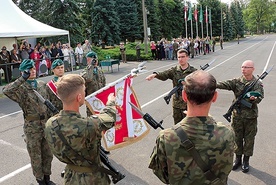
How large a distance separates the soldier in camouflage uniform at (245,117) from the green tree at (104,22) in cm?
3448

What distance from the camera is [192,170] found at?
2.21 meters

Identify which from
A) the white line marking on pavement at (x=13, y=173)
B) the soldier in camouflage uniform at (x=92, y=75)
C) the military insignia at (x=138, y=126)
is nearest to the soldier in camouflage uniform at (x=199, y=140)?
the military insignia at (x=138, y=126)

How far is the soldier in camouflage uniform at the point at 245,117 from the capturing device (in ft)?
16.2

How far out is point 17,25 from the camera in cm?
1678

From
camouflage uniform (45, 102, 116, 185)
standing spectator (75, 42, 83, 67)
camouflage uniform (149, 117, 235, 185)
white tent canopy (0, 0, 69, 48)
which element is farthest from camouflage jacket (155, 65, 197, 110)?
standing spectator (75, 42, 83, 67)

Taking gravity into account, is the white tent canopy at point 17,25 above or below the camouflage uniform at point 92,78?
above

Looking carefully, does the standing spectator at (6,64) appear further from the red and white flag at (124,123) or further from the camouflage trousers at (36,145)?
the red and white flag at (124,123)

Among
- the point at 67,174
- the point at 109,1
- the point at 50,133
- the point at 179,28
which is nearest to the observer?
the point at 50,133

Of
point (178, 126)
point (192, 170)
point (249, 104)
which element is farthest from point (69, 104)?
point (249, 104)

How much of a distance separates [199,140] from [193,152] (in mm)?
98

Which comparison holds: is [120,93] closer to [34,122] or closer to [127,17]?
[34,122]

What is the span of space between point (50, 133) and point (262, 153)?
181 inches

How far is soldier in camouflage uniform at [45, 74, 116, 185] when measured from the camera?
8.82 feet

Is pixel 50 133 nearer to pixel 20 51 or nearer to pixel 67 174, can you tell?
pixel 67 174
